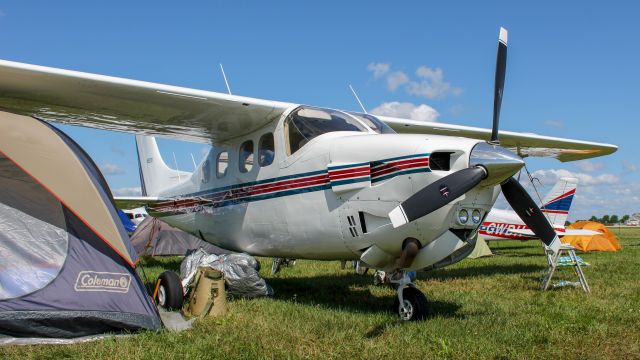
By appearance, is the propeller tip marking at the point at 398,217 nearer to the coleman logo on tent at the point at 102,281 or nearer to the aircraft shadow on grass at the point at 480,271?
the coleman logo on tent at the point at 102,281

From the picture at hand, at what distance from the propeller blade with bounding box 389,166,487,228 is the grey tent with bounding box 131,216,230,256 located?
1090 cm

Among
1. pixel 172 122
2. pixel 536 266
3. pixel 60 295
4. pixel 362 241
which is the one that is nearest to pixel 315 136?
pixel 362 241

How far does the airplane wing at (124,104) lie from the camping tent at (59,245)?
3.60ft

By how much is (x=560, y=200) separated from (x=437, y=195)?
13.4m

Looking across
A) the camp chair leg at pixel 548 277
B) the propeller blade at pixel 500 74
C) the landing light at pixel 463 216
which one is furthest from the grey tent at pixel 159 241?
the landing light at pixel 463 216

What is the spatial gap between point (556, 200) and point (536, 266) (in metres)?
4.88

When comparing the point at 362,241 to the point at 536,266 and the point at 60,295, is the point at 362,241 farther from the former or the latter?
the point at 536,266

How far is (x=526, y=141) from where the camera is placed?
10555mm

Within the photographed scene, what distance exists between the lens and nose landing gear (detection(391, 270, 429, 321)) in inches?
219

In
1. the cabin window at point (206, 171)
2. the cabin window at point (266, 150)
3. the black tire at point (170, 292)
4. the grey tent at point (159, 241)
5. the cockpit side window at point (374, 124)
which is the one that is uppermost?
the cockpit side window at point (374, 124)

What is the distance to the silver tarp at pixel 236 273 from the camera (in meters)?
6.96

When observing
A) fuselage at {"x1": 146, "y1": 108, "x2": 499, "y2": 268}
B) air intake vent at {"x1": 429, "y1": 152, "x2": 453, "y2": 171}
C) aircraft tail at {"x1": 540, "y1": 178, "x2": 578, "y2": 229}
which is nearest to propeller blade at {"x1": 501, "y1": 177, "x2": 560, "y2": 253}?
fuselage at {"x1": 146, "y1": 108, "x2": 499, "y2": 268}

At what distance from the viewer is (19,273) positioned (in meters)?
4.83

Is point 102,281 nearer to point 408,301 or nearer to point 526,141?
point 408,301
